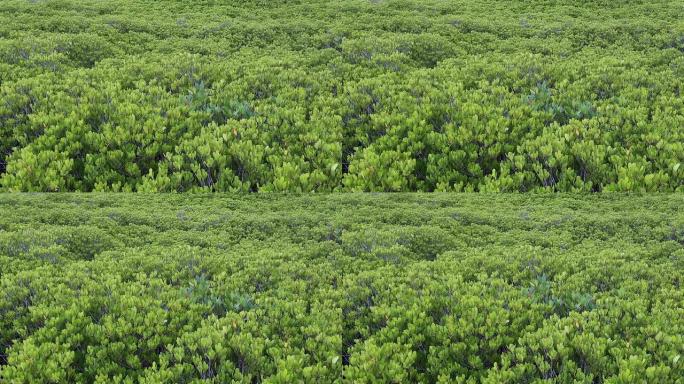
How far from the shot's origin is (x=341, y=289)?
8.63m

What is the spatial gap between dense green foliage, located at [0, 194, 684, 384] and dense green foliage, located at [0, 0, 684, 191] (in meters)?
0.86

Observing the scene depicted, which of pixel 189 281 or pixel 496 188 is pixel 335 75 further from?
pixel 189 281

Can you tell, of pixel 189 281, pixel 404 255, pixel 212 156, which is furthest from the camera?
pixel 212 156

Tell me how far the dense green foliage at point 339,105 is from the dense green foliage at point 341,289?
2.83 ft

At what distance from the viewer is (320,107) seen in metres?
14.2

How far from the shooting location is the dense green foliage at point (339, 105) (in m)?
12.2

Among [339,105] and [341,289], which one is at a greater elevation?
[339,105]

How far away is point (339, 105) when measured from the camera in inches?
560

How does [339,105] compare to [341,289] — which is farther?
[339,105]

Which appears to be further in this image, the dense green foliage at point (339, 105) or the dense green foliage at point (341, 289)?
the dense green foliage at point (339, 105)

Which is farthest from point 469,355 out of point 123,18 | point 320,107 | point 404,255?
point 123,18

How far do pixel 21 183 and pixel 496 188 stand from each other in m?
8.13

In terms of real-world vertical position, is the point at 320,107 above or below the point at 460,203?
above

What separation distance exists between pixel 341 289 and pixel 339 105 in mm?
6318
